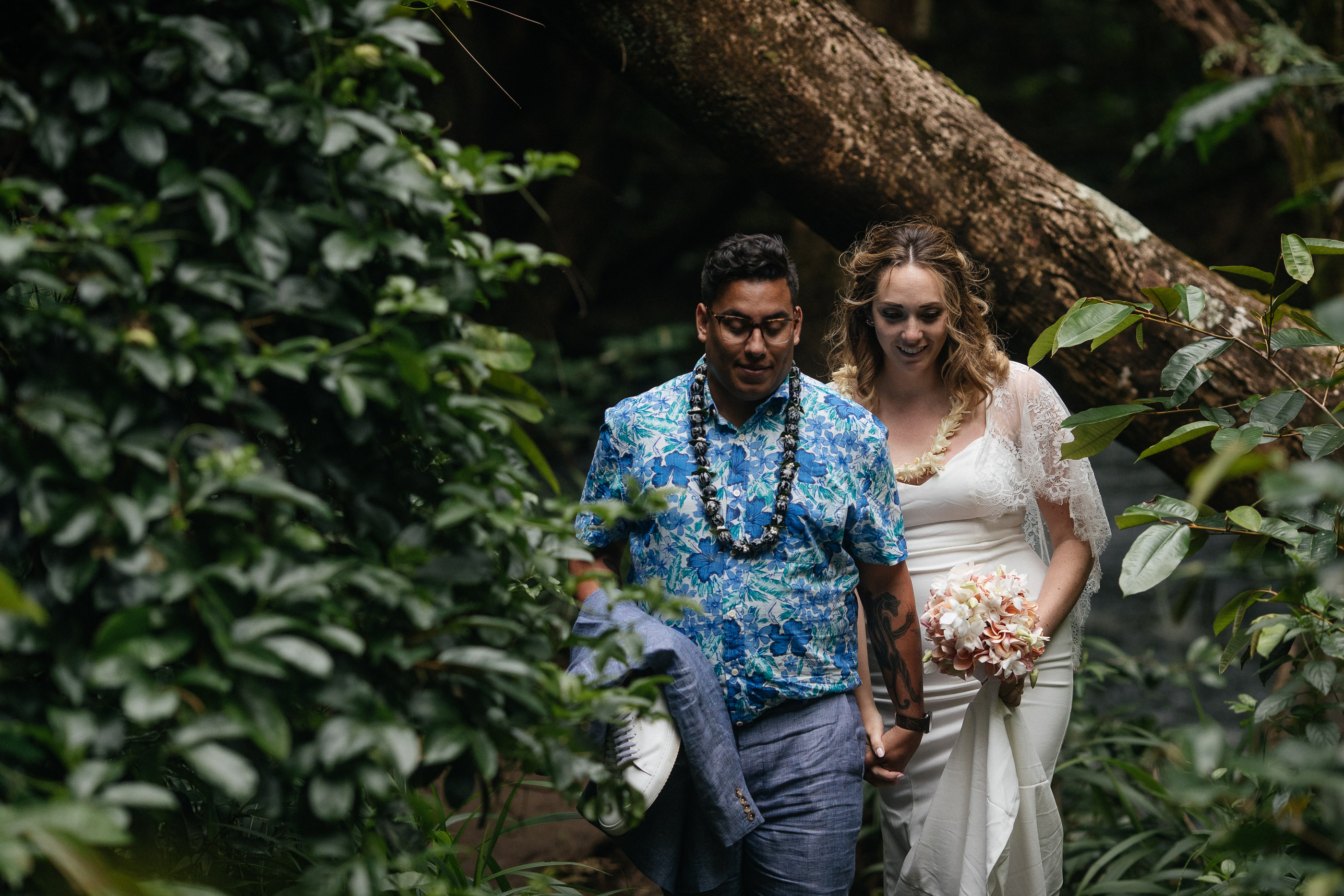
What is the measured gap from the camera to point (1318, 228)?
12.4ft

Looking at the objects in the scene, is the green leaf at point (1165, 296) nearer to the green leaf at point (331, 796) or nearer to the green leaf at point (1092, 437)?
the green leaf at point (1092, 437)

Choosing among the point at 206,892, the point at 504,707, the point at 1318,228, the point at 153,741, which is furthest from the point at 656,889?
the point at 1318,228

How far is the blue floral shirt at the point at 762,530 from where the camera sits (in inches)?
92.0

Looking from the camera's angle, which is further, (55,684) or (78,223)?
(55,684)

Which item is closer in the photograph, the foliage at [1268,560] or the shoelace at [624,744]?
the foliage at [1268,560]

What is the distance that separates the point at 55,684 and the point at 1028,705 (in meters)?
2.45

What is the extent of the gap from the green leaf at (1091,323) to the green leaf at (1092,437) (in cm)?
23

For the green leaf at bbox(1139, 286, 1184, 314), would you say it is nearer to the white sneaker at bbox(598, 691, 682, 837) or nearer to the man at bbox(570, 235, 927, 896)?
the man at bbox(570, 235, 927, 896)

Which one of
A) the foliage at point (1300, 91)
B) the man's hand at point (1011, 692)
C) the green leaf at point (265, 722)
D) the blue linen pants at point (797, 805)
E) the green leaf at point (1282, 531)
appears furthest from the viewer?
the foliage at point (1300, 91)

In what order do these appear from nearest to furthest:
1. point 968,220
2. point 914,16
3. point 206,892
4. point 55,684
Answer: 1. point 206,892
2. point 55,684
3. point 968,220
4. point 914,16

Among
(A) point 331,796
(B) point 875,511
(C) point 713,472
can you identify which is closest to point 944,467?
(B) point 875,511

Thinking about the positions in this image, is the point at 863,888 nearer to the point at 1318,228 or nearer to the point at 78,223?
the point at 1318,228

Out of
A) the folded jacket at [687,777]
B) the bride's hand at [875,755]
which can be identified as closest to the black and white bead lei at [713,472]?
the folded jacket at [687,777]

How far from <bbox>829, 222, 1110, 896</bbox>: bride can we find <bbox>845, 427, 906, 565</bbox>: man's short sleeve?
1.47ft
